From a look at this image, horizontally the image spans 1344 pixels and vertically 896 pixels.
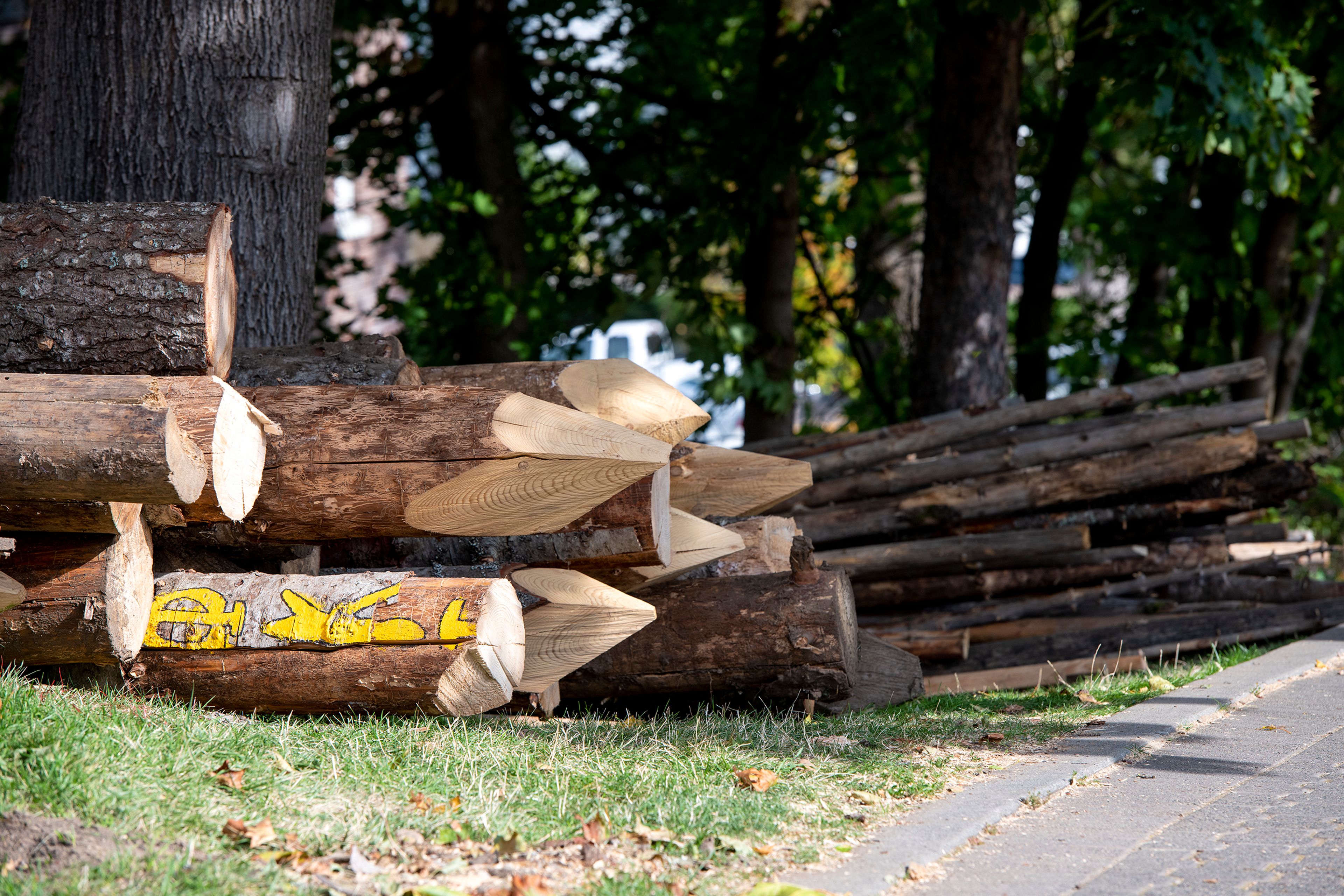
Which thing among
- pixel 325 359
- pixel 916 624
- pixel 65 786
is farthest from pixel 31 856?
pixel 916 624

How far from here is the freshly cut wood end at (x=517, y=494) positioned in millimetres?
3758

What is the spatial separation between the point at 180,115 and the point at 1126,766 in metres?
5.11

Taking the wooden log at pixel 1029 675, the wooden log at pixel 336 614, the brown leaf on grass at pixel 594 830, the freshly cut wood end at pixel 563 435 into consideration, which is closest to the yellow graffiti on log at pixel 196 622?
the wooden log at pixel 336 614

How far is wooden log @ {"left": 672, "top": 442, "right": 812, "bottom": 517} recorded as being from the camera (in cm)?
528

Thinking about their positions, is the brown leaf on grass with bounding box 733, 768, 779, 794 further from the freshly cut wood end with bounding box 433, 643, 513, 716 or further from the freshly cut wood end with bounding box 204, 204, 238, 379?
the freshly cut wood end with bounding box 204, 204, 238, 379

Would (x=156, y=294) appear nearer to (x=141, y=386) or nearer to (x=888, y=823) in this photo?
(x=141, y=386)

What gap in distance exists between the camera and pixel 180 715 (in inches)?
138

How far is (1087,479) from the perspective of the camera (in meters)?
6.68

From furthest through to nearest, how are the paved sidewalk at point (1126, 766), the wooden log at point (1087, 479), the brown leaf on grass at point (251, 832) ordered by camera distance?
1. the wooden log at point (1087, 479)
2. the paved sidewalk at point (1126, 766)
3. the brown leaf on grass at point (251, 832)

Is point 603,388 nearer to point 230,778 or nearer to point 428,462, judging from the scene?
point 428,462

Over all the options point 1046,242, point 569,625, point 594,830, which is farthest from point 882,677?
point 1046,242

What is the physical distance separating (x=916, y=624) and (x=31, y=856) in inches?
202

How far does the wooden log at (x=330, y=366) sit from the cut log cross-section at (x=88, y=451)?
3.15 feet

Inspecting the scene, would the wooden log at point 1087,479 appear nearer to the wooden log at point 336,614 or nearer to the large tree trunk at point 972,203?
the large tree trunk at point 972,203
